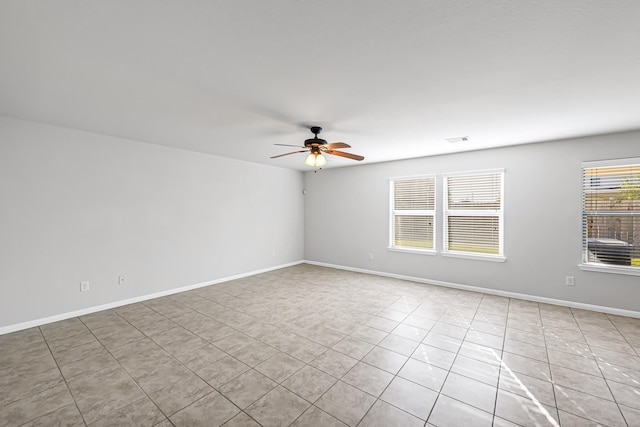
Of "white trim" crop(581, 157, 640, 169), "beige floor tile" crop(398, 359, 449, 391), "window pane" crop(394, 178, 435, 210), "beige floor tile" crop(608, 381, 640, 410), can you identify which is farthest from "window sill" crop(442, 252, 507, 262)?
"beige floor tile" crop(398, 359, 449, 391)

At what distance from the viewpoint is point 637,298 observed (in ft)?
11.4

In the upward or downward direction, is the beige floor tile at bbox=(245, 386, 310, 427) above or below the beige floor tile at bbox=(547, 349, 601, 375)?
below

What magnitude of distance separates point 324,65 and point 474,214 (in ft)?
13.1

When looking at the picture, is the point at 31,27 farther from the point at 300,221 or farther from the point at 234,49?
the point at 300,221

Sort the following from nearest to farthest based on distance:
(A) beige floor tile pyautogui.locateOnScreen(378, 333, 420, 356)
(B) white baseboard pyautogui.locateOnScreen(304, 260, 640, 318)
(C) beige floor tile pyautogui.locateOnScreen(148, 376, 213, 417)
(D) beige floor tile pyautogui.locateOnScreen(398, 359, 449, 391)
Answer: (C) beige floor tile pyautogui.locateOnScreen(148, 376, 213, 417), (D) beige floor tile pyautogui.locateOnScreen(398, 359, 449, 391), (A) beige floor tile pyautogui.locateOnScreen(378, 333, 420, 356), (B) white baseboard pyautogui.locateOnScreen(304, 260, 640, 318)

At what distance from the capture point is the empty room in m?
1.71

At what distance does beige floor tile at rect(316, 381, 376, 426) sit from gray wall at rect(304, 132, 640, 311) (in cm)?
353

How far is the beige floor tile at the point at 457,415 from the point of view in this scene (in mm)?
1770

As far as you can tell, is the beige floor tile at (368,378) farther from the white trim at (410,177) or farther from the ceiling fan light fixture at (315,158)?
the white trim at (410,177)

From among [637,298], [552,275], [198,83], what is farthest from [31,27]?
[637,298]

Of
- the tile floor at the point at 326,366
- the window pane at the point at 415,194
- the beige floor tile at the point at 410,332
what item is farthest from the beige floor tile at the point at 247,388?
the window pane at the point at 415,194

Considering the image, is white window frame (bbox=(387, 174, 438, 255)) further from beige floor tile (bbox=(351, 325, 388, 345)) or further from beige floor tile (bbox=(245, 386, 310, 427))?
beige floor tile (bbox=(245, 386, 310, 427))

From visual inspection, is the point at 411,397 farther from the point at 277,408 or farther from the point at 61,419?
the point at 61,419

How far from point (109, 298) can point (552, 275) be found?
6.58m
